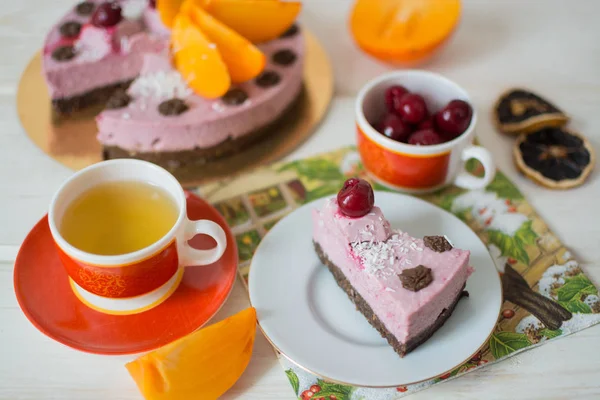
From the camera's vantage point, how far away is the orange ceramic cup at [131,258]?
1103 millimetres

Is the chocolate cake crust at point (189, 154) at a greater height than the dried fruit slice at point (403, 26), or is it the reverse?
the dried fruit slice at point (403, 26)

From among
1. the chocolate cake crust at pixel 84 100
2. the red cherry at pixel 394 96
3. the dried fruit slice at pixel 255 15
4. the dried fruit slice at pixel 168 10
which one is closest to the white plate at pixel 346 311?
the red cherry at pixel 394 96

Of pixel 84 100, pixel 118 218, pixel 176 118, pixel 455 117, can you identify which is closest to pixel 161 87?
pixel 176 118

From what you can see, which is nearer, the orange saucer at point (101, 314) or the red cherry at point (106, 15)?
the orange saucer at point (101, 314)

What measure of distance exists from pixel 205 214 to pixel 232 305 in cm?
21

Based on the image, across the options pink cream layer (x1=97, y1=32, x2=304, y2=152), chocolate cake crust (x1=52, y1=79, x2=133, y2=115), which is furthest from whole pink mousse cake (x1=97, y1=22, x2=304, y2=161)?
chocolate cake crust (x1=52, y1=79, x2=133, y2=115)

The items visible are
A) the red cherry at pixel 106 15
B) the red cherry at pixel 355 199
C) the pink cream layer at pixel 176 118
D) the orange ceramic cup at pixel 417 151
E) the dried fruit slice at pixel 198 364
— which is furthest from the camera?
the red cherry at pixel 106 15

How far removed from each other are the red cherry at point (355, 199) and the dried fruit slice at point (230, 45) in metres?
0.48

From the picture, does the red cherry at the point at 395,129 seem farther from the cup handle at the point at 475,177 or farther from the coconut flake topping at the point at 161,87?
the coconut flake topping at the point at 161,87

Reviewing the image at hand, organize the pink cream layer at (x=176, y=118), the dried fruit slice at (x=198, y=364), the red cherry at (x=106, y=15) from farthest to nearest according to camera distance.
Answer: the red cherry at (x=106, y=15), the pink cream layer at (x=176, y=118), the dried fruit slice at (x=198, y=364)

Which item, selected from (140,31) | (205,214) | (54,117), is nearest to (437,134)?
(205,214)

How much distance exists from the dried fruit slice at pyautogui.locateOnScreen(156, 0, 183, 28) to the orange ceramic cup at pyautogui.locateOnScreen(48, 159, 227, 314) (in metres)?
0.52

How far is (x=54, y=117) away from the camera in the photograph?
1.67 metres

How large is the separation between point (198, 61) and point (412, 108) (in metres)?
0.51
